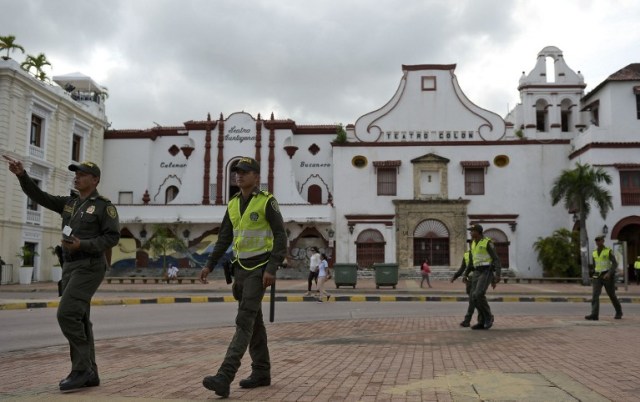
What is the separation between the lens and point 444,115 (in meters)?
37.2

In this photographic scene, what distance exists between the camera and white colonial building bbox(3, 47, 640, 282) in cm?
3591

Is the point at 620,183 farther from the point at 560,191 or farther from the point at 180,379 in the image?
the point at 180,379

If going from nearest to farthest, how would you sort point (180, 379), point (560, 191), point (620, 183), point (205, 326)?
point (180, 379), point (205, 326), point (560, 191), point (620, 183)

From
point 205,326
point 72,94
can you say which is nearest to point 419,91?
point 72,94

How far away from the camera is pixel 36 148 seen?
3052 cm

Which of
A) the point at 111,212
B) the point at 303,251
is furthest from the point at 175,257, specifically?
the point at 111,212

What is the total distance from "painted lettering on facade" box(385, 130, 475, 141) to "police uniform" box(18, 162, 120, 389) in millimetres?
32428

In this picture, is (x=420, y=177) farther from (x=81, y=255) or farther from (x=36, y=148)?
(x=81, y=255)

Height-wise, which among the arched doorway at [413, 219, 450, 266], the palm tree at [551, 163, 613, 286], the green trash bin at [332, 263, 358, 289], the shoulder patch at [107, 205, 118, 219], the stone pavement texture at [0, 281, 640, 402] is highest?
the palm tree at [551, 163, 613, 286]

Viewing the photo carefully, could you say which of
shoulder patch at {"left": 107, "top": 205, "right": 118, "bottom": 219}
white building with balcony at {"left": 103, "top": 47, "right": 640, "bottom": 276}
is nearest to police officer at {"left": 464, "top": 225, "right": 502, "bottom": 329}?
shoulder patch at {"left": 107, "top": 205, "right": 118, "bottom": 219}

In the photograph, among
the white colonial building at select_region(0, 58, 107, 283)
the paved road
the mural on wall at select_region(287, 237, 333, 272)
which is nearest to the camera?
the paved road

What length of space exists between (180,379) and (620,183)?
109 ft

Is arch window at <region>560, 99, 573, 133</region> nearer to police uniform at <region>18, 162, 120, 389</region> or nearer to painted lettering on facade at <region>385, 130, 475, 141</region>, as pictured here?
painted lettering on facade at <region>385, 130, 475, 141</region>

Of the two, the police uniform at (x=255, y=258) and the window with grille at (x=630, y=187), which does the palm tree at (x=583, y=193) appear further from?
the police uniform at (x=255, y=258)
